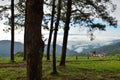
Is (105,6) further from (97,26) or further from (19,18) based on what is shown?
(19,18)

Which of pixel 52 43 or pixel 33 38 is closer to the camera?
pixel 33 38

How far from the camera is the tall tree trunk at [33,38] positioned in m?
10.6

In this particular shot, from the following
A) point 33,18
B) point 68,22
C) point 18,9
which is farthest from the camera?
point 18,9

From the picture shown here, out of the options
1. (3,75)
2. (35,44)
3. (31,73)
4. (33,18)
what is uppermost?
(33,18)

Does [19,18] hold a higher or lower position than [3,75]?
higher

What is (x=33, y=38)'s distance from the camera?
1063 cm

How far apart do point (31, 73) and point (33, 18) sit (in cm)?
166

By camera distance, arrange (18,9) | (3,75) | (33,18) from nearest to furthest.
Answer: (33,18) → (3,75) → (18,9)

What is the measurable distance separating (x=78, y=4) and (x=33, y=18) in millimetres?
22651

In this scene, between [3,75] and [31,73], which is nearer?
[31,73]

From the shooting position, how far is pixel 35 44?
10.6 metres

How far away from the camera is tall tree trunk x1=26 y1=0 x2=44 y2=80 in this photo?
34.9 ft

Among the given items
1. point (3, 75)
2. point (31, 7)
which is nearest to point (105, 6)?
point (3, 75)

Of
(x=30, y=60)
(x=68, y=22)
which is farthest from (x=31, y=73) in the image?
(x=68, y=22)
